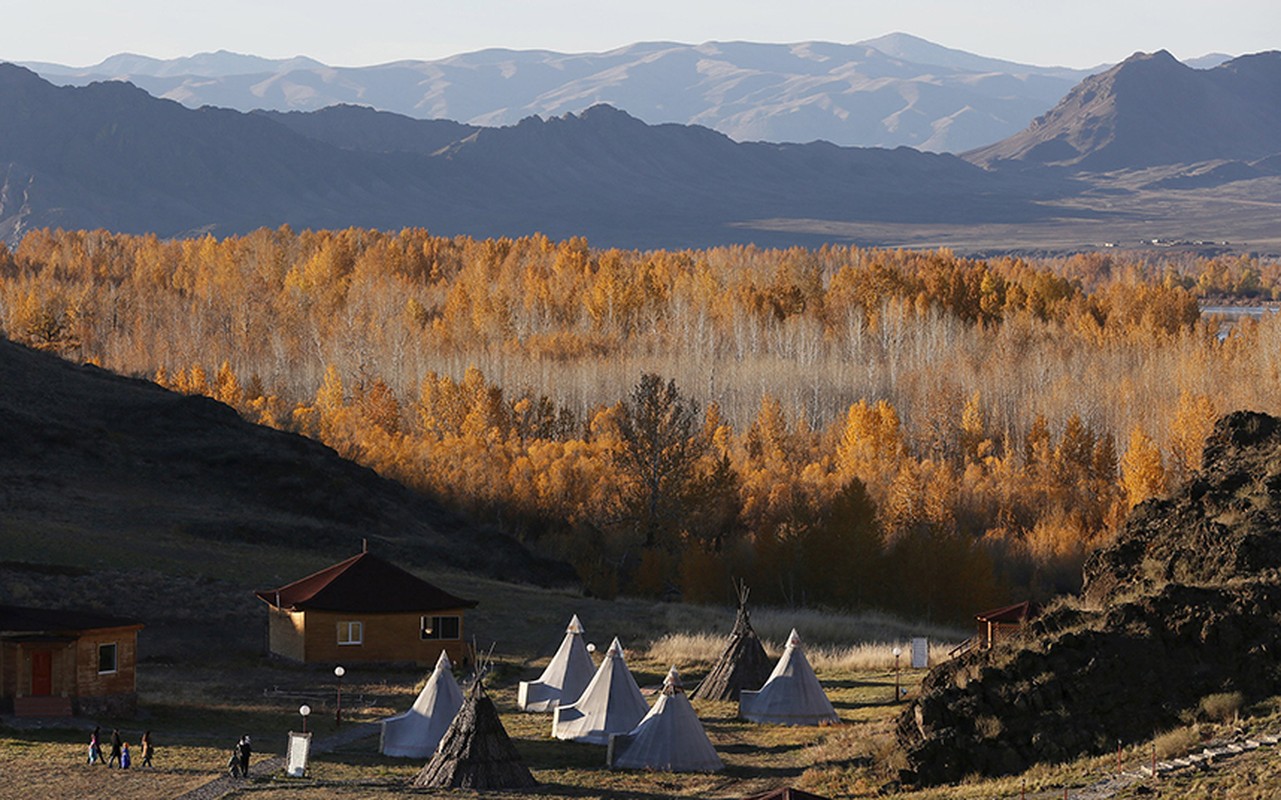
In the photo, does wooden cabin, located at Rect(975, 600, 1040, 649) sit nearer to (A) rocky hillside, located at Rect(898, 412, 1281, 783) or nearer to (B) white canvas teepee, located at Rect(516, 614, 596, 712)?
(B) white canvas teepee, located at Rect(516, 614, 596, 712)

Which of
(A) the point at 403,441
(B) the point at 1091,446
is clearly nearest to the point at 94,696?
(A) the point at 403,441

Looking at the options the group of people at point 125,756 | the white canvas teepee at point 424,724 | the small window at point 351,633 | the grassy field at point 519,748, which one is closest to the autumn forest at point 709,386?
the small window at point 351,633

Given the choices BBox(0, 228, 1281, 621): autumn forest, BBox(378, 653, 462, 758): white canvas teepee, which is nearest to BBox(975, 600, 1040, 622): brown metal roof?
BBox(378, 653, 462, 758): white canvas teepee

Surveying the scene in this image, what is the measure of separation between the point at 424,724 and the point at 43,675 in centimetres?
852

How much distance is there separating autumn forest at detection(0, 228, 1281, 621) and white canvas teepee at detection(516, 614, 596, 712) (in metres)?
28.7

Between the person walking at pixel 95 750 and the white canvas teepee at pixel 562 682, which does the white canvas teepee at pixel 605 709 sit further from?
the person walking at pixel 95 750

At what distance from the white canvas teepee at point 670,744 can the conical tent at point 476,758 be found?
8.59 feet

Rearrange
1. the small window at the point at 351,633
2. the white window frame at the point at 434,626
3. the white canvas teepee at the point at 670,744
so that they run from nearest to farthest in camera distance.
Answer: the white canvas teepee at the point at 670,744 → the small window at the point at 351,633 → the white window frame at the point at 434,626

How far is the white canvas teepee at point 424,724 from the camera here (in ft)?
120

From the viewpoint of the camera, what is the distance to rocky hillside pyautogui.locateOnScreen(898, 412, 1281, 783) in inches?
1075

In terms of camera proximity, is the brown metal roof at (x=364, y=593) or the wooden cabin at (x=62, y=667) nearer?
the wooden cabin at (x=62, y=667)

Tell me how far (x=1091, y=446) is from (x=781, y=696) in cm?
6319

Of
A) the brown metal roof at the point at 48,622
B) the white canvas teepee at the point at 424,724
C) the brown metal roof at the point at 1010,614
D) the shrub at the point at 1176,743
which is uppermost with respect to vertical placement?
the shrub at the point at 1176,743

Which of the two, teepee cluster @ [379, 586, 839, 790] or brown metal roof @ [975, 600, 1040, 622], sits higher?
brown metal roof @ [975, 600, 1040, 622]
